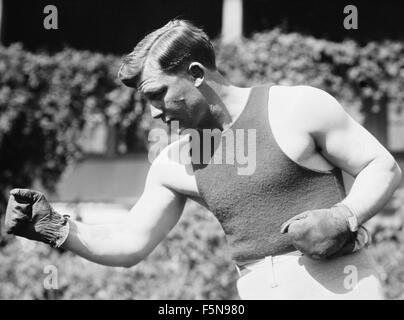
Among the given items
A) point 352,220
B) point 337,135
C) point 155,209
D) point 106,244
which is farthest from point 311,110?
point 106,244

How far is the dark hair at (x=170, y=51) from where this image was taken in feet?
7.04

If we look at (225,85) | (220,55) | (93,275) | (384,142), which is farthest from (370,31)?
(225,85)

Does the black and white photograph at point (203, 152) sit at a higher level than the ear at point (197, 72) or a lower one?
lower

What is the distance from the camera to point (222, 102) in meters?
2.19

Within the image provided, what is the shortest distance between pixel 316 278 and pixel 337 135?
45cm

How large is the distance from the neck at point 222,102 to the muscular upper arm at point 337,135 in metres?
0.21

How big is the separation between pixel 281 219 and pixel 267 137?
26 centimetres

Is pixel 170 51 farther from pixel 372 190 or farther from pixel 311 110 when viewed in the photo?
pixel 372 190

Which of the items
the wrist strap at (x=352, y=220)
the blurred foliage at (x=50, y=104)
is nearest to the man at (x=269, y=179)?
the wrist strap at (x=352, y=220)

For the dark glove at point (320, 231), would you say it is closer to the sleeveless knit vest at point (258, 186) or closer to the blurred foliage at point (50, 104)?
the sleeveless knit vest at point (258, 186)

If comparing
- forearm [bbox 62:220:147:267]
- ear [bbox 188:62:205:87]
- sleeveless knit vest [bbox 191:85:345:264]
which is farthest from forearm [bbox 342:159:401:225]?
forearm [bbox 62:220:147:267]

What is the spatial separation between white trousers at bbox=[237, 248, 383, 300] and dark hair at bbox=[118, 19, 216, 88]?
68cm

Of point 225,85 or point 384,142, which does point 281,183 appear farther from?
point 384,142

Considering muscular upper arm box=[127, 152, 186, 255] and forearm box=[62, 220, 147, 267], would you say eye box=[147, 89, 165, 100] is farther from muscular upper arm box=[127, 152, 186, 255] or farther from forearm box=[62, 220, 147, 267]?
forearm box=[62, 220, 147, 267]
